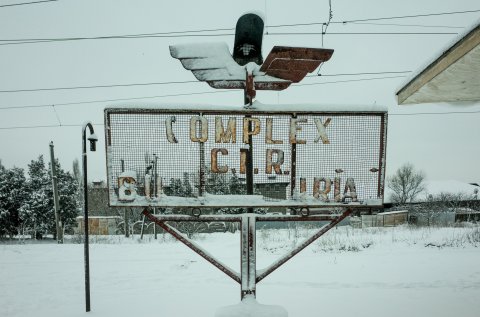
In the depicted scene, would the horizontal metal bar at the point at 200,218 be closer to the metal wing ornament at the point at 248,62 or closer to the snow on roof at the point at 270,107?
the snow on roof at the point at 270,107

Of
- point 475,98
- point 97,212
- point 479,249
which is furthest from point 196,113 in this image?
point 97,212

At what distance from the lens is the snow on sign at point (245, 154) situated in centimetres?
415

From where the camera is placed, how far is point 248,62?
4605 mm

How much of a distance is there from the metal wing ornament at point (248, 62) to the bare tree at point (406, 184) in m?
68.0

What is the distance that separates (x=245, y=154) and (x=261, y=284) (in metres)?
3.99

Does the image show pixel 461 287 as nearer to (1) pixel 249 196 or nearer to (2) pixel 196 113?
(1) pixel 249 196

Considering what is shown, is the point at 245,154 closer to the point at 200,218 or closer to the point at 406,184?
the point at 200,218

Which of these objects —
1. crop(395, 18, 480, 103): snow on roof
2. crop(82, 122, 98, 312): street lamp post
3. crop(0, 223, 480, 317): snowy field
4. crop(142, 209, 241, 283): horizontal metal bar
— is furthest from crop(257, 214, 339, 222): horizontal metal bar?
crop(82, 122, 98, 312): street lamp post

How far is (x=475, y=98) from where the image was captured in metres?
5.64

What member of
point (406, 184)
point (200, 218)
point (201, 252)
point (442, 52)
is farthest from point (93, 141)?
point (406, 184)

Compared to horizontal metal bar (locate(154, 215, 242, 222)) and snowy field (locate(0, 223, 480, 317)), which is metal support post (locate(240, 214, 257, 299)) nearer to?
horizontal metal bar (locate(154, 215, 242, 222))

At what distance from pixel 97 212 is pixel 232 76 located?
44.5 metres

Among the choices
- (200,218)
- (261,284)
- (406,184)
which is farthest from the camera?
(406,184)

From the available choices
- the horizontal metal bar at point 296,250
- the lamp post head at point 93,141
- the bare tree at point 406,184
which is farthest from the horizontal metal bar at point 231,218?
the bare tree at point 406,184
